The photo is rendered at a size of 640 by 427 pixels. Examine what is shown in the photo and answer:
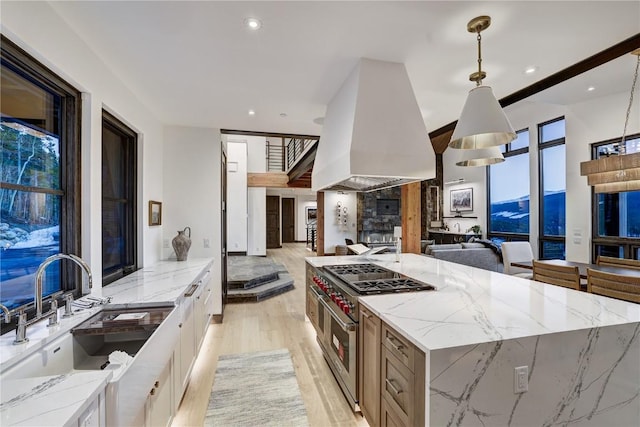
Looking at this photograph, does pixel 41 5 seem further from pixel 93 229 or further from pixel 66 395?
pixel 66 395

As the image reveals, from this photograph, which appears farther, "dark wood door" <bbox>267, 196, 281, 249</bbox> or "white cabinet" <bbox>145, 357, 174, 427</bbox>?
"dark wood door" <bbox>267, 196, 281, 249</bbox>

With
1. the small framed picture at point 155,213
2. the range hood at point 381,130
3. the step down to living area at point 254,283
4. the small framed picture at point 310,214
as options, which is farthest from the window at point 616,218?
the small framed picture at point 310,214

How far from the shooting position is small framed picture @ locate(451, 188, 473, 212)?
869cm

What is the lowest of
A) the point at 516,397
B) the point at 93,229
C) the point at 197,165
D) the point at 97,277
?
the point at 516,397

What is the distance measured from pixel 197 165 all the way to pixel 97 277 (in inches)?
79.9

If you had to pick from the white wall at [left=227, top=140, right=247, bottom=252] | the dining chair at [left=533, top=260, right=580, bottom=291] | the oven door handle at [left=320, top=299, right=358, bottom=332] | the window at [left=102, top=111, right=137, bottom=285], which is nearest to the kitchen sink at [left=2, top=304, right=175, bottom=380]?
the window at [left=102, top=111, right=137, bottom=285]

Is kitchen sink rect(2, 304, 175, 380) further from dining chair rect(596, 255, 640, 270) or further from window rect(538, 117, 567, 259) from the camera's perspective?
window rect(538, 117, 567, 259)

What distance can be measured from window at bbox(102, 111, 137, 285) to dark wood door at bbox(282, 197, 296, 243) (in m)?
11.2

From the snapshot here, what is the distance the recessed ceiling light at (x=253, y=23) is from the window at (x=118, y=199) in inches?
57.8

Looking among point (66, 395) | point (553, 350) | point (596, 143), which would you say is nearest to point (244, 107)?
point (66, 395)

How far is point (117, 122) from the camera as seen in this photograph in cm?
257

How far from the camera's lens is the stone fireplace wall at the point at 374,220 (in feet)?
32.8

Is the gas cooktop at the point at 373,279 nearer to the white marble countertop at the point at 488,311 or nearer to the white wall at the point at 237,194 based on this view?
the white marble countertop at the point at 488,311

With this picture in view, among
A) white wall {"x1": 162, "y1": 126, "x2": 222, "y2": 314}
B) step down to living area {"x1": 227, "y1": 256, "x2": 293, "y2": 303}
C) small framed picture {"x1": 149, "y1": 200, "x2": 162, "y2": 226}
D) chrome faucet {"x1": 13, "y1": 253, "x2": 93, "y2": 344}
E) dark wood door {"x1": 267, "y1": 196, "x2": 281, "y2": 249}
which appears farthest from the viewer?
dark wood door {"x1": 267, "y1": 196, "x2": 281, "y2": 249}
